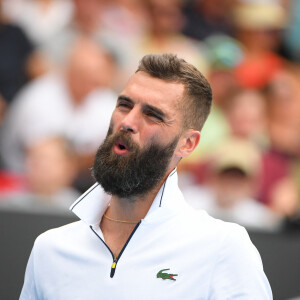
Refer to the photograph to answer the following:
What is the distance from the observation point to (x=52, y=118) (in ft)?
20.1

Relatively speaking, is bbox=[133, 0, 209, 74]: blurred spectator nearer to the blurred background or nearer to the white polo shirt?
the blurred background

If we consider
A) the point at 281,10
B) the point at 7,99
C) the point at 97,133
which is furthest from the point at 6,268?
the point at 281,10

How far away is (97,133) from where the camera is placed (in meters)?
6.04

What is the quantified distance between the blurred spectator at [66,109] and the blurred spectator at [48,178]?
0.35 meters

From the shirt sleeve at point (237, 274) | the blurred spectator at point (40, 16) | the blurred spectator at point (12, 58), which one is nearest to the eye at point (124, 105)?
the shirt sleeve at point (237, 274)

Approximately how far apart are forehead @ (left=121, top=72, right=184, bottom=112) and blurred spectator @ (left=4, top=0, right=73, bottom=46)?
14.4ft

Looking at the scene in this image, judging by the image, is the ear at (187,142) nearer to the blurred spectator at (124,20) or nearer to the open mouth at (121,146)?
the open mouth at (121,146)

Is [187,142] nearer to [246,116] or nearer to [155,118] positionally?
[155,118]

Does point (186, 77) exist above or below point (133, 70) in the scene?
below

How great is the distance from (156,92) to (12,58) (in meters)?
4.28

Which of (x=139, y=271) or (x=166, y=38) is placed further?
(x=166, y=38)

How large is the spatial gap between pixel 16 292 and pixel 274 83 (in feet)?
10.9

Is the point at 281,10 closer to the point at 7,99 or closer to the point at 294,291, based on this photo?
the point at 7,99

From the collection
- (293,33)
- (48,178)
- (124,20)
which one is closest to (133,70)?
(124,20)
